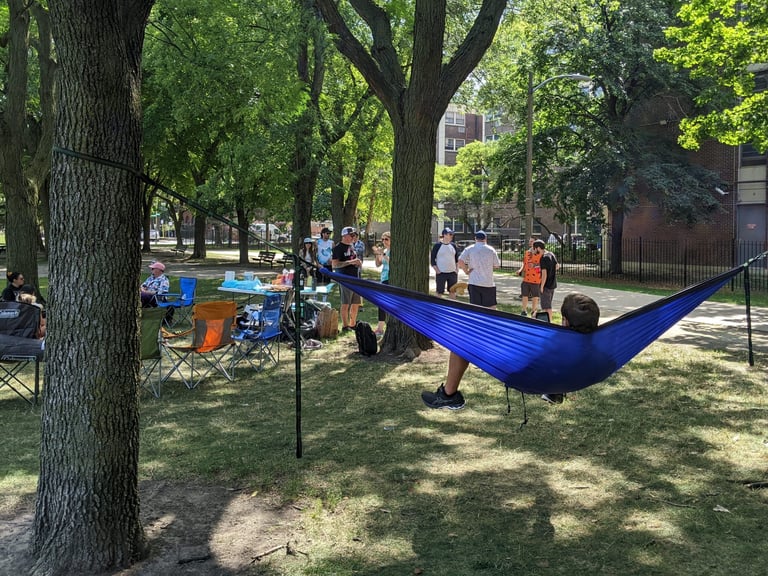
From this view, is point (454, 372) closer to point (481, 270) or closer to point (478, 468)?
point (478, 468)

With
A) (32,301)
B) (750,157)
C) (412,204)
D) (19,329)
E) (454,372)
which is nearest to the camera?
(454,372)

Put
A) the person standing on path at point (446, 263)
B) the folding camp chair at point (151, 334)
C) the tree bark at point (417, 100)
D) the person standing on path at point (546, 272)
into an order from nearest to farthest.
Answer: the folding camp chair at point (151, 334), the tree bark at point (417, 100), the person standing on path at point (546, 272), the person standing on path at point (446, 263)

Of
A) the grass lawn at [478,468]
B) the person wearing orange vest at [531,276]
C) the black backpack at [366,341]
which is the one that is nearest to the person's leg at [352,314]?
the black backpack at [366,341]

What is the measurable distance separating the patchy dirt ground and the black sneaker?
142cm

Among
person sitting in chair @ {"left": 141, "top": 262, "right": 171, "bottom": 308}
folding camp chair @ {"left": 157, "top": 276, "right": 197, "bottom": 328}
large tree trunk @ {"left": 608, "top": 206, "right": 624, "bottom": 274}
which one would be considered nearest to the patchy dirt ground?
person sitting in chair @ {"left": 141, "top": 262, "right": 171, "bottom": 308}

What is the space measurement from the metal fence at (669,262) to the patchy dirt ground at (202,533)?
19963 millimetres

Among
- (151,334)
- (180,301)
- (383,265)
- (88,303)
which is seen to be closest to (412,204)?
(383,265)

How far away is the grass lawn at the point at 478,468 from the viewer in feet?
12.3

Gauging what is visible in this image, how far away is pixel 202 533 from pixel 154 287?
864cm

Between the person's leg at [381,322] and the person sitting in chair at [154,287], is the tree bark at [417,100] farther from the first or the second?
the person sitting in chair at [154,287]

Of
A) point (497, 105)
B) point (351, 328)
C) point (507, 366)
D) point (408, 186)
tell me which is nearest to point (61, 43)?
point (507, 366)

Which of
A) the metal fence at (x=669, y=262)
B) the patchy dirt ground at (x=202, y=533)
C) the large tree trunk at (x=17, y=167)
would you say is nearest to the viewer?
the patchy dirt ground at (x=202, y=533)

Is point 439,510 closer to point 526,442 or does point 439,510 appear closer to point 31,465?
point 526,442

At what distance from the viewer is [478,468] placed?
5.06 metres
